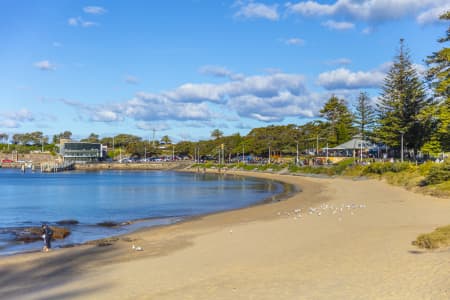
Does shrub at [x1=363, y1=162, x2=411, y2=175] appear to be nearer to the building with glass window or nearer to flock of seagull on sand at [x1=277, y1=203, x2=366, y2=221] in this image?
flock of seagull on sand at [x1=277, y1=203, x2=366, y2=221]

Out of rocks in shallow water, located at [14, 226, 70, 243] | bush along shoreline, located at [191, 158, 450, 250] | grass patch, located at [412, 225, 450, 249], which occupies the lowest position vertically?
rocks in shallow water, located at [14, 226, 70, 243]

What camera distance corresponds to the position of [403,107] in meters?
53.6

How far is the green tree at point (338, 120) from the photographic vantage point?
284ft

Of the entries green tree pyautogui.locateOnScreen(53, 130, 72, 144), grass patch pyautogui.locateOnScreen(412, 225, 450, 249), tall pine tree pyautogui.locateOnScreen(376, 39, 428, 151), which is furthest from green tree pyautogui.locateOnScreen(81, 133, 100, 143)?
grass patch pyautogui.locateOnScreen(412, 225, 450, 249)

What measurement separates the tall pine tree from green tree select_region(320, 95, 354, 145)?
1138 inches

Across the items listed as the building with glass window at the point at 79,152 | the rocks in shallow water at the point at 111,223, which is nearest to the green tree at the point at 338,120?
the rocks in shallow water at the point at 111,223

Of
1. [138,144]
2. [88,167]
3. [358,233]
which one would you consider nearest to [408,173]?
[358,233]

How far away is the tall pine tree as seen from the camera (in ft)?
174

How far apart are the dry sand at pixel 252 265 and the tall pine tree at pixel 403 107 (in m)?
35.8

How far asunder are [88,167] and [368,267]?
131 metres

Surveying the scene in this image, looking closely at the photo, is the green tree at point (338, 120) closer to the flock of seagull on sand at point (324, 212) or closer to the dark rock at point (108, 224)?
the flock of seagull on sand at point (324, 212)

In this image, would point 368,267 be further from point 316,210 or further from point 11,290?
point 316,210

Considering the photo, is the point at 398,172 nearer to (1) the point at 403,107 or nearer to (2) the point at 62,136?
(1) the point at 403,107

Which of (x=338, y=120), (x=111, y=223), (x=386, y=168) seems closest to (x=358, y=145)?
(x=338, y=120)
